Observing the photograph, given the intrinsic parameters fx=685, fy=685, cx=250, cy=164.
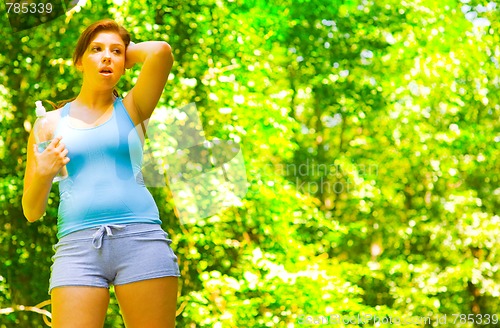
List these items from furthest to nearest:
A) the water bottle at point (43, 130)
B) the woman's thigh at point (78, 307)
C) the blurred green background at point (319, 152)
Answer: the blurred green background at point (319, 152), the water bottle at point (43, 130), the woman's thigh at point (78, 307)

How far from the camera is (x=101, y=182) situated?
1.24 metres

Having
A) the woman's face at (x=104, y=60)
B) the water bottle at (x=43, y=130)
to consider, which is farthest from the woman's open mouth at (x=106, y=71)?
the water bottle at (x=43, y=130)

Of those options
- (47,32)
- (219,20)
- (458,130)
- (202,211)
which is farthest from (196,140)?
(458,130)

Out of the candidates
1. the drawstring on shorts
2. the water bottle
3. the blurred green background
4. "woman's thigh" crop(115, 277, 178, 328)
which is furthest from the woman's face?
the blurred green background

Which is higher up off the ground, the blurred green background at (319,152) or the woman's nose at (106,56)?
the woman's nose at (106,56)

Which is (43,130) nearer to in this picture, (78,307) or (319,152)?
(78,307)

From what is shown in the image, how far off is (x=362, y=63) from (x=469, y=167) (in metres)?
0.96

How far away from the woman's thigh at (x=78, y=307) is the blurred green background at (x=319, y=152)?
2.72 m

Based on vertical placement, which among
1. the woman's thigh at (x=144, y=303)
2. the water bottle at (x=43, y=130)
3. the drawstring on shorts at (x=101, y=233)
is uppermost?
the water bottle at (x=43, y=130)

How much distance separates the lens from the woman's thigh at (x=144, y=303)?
119 centimetres

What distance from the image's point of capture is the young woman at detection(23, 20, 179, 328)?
3.91ft

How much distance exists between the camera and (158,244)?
1243 mm

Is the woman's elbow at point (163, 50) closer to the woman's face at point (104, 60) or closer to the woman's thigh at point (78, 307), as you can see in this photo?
the woman's face at point (104, 60)

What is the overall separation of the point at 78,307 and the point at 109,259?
3.8 inches
